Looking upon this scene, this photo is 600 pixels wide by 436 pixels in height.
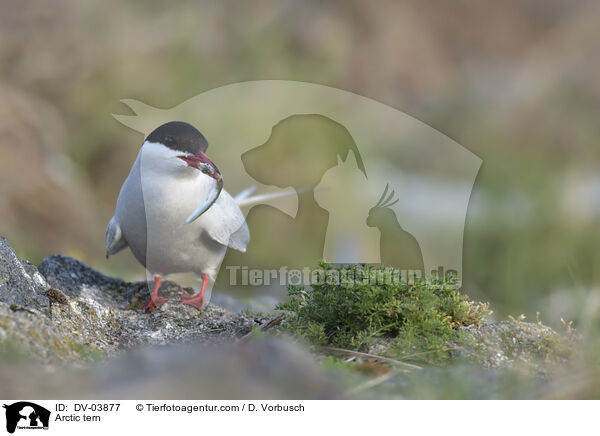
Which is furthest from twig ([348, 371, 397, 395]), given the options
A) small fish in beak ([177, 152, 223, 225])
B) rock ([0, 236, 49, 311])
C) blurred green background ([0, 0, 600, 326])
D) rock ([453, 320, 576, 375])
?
blurred green background ([0, 0, 600, 326])

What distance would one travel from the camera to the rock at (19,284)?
304 centimetres

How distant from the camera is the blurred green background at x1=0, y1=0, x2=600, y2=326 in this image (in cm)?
727

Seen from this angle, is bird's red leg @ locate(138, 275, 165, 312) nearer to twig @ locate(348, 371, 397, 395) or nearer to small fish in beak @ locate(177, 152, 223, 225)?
small fish in beak @ locate(177, 152, 223, 225)

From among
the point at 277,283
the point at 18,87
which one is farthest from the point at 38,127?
the point at 277,283

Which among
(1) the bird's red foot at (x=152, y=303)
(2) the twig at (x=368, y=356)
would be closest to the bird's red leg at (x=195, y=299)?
(1) the bird's red foot at (x=152, y=303)

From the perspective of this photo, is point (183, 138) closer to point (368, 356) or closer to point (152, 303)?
point (152, 303)

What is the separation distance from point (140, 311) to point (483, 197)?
17.4ft

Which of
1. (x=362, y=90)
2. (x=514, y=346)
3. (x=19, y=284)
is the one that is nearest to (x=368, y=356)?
(x=514, y=346)

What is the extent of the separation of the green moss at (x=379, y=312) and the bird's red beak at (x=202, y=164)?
92 centimetres

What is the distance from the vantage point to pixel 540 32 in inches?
454

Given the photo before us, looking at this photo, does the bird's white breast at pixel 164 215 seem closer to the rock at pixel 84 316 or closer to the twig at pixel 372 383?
the rock at pixel 84 316

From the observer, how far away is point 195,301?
13.2 feet

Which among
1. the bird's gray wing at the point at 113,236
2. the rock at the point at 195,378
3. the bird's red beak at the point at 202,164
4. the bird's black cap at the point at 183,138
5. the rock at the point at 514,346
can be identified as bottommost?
the rock at the point at 195,378

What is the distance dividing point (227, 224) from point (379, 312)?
157 cm
